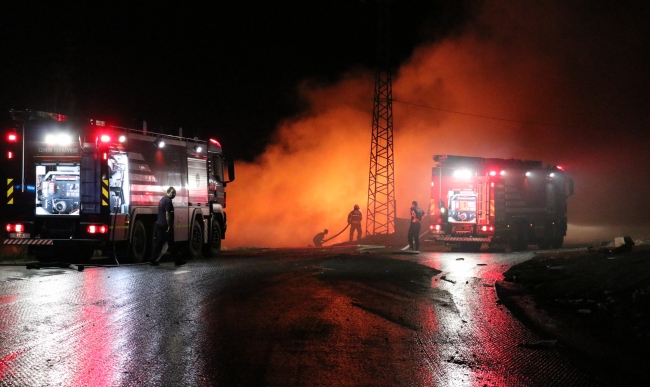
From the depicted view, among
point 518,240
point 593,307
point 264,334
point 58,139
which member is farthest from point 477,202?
point 264,334

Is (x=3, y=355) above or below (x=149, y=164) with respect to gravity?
below

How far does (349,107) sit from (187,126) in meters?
12.0

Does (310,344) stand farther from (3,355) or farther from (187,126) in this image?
(187,126)

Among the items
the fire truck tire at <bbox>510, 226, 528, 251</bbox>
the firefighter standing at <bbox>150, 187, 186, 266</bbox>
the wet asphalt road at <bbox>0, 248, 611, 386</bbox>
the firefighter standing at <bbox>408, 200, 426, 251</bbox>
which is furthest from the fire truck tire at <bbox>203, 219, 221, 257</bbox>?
the fire truck tire at <bbox>510, 226, 528, 251</bbox>

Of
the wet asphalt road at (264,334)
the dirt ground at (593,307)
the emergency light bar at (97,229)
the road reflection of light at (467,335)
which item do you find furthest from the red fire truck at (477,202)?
the emergency light bar at (97,229)

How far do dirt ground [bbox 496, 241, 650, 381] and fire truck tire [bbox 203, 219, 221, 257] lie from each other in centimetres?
932

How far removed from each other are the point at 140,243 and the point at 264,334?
1030 cm

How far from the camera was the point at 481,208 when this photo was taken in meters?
24.8

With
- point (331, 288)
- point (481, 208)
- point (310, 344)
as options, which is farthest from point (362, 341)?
point (481, 208)

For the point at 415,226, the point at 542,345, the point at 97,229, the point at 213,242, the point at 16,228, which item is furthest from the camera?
the point at 415,226

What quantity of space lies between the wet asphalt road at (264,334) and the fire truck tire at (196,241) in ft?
18.6

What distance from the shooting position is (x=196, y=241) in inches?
768

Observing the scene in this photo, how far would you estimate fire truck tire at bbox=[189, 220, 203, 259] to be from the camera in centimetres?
1912

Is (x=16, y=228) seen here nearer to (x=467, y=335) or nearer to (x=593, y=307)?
(x=467, y=335)
